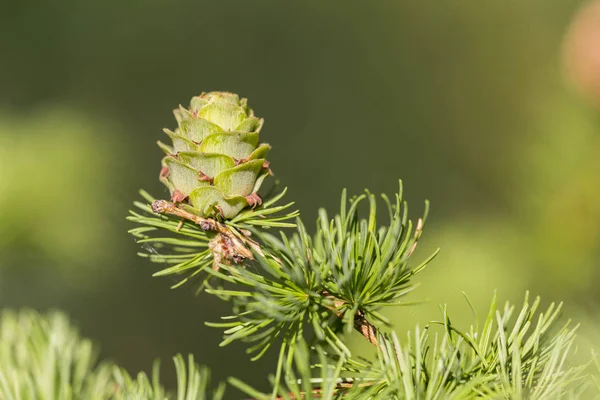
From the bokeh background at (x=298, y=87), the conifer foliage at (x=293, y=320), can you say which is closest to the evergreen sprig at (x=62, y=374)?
the conifer foliage at (x=293, y=320)

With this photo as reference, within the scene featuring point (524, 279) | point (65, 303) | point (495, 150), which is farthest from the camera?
point (495, 150)

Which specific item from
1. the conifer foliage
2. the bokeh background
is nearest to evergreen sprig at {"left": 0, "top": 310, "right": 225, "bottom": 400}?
the conifer foliage

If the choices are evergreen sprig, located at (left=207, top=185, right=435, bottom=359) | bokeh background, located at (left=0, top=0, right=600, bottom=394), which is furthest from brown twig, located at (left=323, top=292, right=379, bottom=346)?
bokeh background, located at (left=0, top=0, right=600, bottom=394)

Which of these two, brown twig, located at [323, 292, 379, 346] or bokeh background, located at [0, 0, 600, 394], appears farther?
bokeh background, located at [0, 0, 600, 394]

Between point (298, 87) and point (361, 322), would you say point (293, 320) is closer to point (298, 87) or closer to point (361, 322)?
point (361, 322)

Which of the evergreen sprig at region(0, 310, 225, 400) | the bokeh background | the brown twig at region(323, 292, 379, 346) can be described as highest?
the bokeh background

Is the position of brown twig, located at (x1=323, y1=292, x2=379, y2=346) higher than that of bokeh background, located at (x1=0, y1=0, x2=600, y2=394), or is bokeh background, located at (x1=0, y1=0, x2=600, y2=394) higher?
bokeh background, located at (x1=0, y1=0, x2=600, y2=394)

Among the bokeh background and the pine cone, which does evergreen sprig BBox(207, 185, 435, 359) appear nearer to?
the pine cone

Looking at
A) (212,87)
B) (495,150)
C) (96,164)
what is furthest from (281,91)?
(96,164)

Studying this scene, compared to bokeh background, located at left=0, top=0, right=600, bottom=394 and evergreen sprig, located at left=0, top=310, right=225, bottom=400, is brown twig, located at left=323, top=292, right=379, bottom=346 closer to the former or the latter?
evergreen sprig, located at left=0, top=310, right=225, bottom=400

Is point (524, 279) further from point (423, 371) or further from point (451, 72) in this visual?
point (451, 72)
